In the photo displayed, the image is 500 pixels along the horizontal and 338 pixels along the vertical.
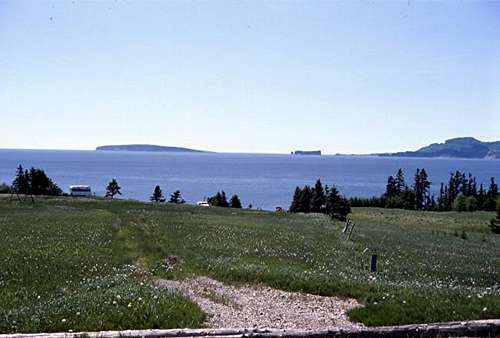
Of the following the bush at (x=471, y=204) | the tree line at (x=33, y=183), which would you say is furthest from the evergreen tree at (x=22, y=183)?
the bush at (x=471, y=204)

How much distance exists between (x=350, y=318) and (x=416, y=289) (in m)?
3.33

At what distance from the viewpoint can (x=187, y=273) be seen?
60.7ft

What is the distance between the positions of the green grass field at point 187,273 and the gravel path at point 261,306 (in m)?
0.57

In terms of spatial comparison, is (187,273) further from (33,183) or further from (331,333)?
(33,183)

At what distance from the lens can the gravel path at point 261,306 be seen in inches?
466

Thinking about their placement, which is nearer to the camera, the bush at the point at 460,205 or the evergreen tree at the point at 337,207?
the evergreen tree at the point at 337,207

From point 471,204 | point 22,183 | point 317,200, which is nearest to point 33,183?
point 22,183

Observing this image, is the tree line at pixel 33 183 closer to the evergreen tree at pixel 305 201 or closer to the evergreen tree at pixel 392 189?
the evergreen tree at pixel 305 201

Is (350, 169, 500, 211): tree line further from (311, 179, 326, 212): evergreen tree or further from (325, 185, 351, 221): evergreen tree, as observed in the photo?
(325, 185, 351, 221): evergreen tree

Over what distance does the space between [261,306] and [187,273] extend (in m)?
5.38

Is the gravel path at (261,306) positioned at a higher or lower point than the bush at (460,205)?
higher

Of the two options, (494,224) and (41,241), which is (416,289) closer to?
(41,241)

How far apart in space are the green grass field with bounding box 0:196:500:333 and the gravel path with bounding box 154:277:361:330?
0.57 meters

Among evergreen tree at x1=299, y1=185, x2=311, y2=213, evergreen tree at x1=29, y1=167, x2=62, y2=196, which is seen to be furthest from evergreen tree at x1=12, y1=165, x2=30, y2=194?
evergreen tree at x1=299, y1=185, x2=311, y2=213
